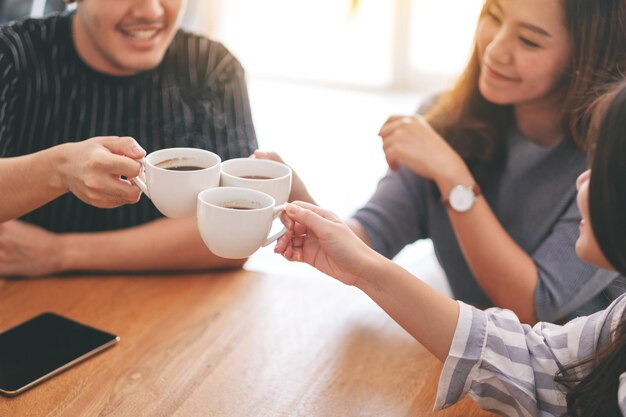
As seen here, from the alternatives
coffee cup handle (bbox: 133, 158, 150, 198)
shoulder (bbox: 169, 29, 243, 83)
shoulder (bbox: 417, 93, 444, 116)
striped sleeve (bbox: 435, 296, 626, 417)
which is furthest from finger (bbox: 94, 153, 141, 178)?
shoulder (bbox: 417, 93, 444, 116)

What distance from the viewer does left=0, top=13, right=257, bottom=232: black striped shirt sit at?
59.5 inches

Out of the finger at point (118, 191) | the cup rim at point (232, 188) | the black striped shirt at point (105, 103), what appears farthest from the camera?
the black striped shirt at point (105, 103)

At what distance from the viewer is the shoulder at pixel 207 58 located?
1698mm

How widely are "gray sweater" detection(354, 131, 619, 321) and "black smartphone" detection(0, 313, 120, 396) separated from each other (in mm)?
595

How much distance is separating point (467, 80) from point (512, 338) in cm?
70

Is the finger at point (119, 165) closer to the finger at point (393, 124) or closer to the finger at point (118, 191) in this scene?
the finger at point (118, 191)

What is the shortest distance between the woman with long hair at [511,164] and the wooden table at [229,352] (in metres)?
0.22

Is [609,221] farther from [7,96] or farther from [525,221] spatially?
[7,96]

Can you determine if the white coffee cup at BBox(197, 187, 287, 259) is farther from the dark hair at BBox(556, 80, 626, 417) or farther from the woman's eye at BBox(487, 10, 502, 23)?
the woman's eye at BBox(487, 10, 502, 23)

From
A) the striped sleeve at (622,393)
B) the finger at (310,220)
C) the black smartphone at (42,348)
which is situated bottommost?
the black smartphone at (42,348)

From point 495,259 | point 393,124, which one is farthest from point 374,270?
point 393,124

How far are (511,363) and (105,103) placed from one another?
1025 millimetres

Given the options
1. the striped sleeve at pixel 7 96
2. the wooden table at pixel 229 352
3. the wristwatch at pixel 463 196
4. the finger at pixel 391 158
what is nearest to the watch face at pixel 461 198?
the wristwatch at pixel 463 196

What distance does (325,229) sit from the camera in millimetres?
991
